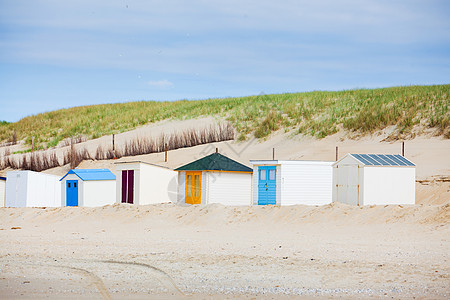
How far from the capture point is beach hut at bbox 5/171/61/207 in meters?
29.8

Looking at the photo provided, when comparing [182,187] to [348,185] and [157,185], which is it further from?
[348,185]

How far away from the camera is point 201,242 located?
58.6ft

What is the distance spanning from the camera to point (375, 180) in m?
23.1

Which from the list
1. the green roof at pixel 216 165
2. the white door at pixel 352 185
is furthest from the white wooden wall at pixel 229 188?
the white door at pixel 352 185

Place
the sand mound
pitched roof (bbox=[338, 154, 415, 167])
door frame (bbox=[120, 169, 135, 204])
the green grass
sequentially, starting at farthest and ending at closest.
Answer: the green grass
door frame (bbox=[120, 169, 135, 204])
pitched roof (bbox=[338, 154, 415, 167])
the sand mound

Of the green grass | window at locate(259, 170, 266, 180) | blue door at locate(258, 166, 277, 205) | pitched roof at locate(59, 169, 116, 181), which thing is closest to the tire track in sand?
blue door at locate(258, 166, 277, 205)

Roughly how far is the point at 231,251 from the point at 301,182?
10148 mm

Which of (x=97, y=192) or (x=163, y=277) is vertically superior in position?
(x=97, y=192)

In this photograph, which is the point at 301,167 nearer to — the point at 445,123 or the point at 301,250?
the point at 301,250

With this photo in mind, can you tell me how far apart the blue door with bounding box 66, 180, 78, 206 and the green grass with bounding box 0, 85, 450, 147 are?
2169 cm

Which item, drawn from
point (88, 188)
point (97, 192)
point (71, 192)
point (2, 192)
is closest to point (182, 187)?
point (97, 192)

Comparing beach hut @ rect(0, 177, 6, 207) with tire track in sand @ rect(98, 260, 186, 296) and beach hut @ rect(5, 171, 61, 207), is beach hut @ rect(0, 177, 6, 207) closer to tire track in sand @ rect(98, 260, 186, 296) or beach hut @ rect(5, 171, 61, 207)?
beach hut @ rect(5, 171, 61, 207)

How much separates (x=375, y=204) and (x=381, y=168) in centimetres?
136

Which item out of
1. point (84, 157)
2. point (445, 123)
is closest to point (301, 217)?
point (445, 123)
